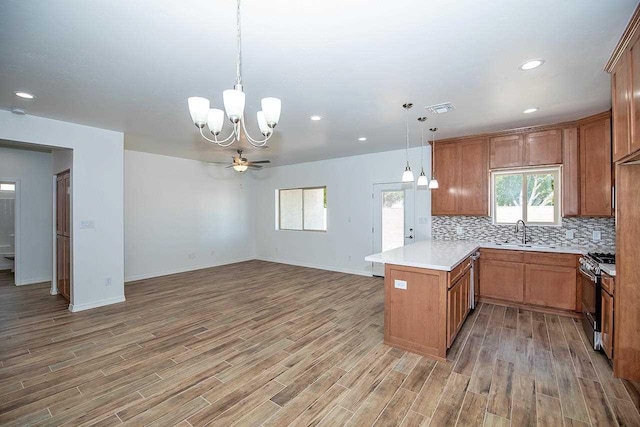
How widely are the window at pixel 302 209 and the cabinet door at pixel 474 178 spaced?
319 cm

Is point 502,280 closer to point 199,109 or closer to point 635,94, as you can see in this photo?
point 635,94

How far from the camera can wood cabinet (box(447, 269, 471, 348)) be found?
2854 mm

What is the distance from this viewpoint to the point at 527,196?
4.52m

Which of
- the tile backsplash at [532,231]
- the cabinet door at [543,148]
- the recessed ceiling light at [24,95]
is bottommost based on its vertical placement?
the tile backsplash at [532,231]

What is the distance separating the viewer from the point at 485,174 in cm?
450

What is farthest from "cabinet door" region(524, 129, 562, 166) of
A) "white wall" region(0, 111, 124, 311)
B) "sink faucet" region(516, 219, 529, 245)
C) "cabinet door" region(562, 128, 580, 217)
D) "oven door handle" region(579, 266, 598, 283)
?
"white wall" region(0, 111, 124, 311)

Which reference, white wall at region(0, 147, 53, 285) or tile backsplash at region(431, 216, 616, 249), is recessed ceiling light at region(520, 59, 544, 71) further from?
white wall at region(0, 147, 53, 285)

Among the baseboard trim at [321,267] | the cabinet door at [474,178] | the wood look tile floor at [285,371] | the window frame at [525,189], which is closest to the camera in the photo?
the wood look tile floor at [285,371]

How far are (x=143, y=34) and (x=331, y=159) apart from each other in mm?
5035

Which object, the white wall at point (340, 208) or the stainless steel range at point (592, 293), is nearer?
the stainless steel range at point (592, 293)

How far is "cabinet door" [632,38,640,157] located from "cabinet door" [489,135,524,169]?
2354mm

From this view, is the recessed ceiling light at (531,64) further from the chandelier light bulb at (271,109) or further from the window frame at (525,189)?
the window frame at (525,189)

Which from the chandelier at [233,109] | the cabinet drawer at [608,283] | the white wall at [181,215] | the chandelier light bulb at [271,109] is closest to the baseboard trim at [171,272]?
the white wall at [181,215]

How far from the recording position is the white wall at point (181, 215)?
5.90 metres
